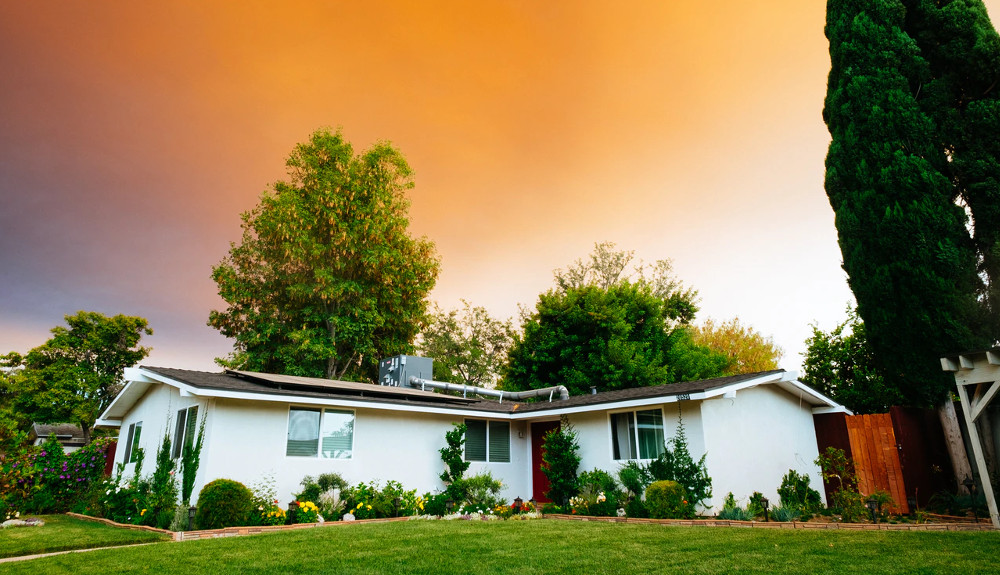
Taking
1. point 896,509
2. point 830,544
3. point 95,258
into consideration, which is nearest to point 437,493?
point 830,544

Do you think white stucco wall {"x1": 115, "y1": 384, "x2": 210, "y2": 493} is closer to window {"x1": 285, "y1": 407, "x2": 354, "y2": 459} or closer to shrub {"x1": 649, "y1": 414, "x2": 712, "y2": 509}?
window {"x1": 285, "y1": 407, "x2": 354, "y2": 459}

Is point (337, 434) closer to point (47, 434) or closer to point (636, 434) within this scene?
point (636, 434)

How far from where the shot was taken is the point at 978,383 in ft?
29.6

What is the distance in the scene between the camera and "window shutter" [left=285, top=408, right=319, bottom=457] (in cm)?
1277

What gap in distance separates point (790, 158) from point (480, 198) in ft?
37.8

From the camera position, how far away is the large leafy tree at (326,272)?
25453mm

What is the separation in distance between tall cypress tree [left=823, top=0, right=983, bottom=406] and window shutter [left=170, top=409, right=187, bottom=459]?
688 inches

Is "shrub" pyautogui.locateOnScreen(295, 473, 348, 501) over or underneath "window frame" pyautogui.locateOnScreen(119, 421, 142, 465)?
underneath

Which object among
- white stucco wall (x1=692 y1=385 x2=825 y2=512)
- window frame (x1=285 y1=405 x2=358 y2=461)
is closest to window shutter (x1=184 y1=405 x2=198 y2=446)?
window frame (x1=285 y1=405 x2=358 y2=461)

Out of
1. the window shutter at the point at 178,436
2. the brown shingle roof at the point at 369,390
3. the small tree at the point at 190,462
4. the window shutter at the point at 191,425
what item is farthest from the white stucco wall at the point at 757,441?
the window shutter at the point at 178,436

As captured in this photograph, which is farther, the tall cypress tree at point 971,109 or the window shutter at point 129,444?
the window shutter at point 129,444

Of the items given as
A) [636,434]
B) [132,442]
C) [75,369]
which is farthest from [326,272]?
[75,369]

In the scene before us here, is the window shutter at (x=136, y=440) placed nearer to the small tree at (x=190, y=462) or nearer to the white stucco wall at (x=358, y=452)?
the small tree at (x=190, y=462)

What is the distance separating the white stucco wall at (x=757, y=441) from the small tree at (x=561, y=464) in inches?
146
